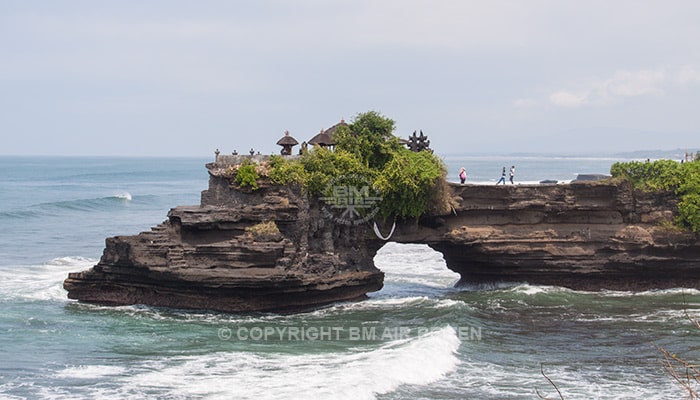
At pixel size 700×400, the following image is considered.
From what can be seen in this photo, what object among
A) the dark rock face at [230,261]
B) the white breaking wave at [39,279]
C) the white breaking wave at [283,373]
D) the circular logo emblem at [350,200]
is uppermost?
the circular logo emblem at [350,200]

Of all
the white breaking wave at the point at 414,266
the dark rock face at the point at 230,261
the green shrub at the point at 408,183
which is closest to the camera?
the dark rock face at the point at 230,261

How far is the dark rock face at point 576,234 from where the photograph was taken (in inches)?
1115

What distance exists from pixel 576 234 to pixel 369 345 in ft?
32.3

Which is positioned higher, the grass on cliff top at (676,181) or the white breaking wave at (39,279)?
the grass on cliff top at (676,181)

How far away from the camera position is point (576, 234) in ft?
94.0

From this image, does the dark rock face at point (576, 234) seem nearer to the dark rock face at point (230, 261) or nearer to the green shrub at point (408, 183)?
the green shrub at point (408, 183)

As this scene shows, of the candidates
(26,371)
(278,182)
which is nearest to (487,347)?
(278,182)

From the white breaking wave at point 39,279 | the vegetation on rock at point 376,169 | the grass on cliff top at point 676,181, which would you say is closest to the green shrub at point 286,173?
the vegetation on rock at point 376,169

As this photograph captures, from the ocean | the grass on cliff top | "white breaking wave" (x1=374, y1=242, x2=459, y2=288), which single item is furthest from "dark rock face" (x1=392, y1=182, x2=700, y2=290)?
"white breaking wave" (x1=374, y1=242, x2=459, y2=288)

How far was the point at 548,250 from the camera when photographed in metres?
28.5

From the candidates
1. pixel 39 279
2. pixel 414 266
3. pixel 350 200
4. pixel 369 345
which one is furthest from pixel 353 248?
pixel 39 279

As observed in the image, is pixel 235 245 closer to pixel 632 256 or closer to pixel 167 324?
pixel 167 324

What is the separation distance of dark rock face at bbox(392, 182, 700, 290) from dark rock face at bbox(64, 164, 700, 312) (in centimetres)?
4

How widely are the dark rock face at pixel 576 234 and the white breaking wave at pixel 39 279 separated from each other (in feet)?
38.1
